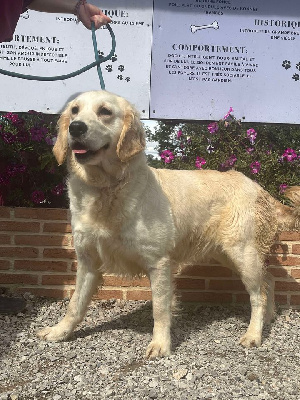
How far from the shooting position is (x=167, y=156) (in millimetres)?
4473

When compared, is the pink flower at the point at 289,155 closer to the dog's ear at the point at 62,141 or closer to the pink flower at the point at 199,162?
the pink flower at the point at 199,162

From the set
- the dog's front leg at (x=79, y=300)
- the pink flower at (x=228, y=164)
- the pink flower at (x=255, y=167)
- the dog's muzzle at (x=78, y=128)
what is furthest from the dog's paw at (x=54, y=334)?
the pink flower at (x=255, y=167)

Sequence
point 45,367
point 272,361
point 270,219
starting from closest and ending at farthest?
point 45,367
point 272,361
point 270,219

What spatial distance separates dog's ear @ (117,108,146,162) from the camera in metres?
2.80

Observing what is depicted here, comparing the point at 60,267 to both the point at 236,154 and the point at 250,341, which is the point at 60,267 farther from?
the point at 236,154

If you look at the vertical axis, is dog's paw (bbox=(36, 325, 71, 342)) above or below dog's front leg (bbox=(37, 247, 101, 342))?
below

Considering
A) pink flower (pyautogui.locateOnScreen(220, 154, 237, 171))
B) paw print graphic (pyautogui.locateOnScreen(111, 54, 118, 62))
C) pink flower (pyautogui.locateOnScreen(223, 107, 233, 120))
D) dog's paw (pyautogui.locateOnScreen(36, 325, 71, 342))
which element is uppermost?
paw print graphic (pyautogui.locateOnScreen(111, 54, 118, 62))

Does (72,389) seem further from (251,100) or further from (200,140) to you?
(251,100)

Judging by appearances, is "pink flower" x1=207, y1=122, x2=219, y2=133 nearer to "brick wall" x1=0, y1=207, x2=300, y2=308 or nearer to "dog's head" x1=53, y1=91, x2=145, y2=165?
"brick wall" x1=0, y1=207, x2=300, y2=308

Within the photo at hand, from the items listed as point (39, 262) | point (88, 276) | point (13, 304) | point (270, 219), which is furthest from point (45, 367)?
point (270, 219)

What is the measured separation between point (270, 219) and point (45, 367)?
192cm

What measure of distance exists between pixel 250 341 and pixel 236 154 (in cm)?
188

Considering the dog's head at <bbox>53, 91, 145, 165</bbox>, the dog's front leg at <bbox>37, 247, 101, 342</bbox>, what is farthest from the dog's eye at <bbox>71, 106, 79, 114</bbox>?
the dog's front leg at <bbox>37, 247, 101, 342</bbox>

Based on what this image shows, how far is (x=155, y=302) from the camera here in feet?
9.79
